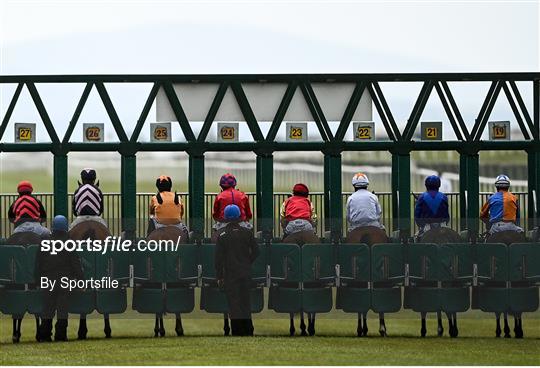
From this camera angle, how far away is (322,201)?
23000 mm

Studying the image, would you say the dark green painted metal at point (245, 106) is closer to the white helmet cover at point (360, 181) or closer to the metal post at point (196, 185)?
the metal post at point (196, 185)

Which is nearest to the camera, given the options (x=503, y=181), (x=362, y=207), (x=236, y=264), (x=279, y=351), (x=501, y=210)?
(x=279, y=351)

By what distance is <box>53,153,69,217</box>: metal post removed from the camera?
2178 centimetres

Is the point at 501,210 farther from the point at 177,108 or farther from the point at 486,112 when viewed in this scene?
the point at 177,108

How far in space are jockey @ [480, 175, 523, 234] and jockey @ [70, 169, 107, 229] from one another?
5130 millimetres

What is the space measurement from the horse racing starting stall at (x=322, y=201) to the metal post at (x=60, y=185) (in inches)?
0.5

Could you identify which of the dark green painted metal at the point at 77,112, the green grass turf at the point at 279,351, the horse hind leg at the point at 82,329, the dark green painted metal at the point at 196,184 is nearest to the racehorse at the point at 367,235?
the green grass turf at the point at 279,351

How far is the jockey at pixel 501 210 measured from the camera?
70.0ft

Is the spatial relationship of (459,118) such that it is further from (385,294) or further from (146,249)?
(146,249)

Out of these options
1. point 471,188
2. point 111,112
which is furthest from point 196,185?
point 471,188

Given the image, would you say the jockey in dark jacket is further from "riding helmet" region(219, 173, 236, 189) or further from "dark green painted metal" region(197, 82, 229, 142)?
"dark green painted metal" region(197, 82, 229, 142)

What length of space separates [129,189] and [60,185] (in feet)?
3.10

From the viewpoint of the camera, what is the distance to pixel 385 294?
68.0ft

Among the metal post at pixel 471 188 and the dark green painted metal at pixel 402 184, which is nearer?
the dark green painted metal at pixel 402 184
